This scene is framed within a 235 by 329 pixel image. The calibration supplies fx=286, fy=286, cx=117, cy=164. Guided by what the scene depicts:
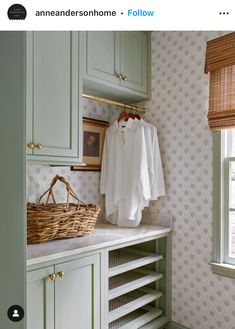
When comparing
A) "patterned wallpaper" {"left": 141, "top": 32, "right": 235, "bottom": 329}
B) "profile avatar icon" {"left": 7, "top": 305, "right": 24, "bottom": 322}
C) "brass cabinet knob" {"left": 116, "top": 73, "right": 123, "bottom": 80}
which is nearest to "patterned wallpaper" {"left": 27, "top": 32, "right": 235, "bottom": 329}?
"patterned wallpaper" {"left": 141, "top": 32, "right": 235, "bottom": 329}

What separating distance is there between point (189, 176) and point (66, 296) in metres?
1.20

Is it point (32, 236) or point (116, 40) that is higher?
point (116, 40)

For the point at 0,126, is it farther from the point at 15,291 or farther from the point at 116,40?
the point at 116,40

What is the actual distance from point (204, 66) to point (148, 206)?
1178 mm

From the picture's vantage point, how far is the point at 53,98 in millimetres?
1666

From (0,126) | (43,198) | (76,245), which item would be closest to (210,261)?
(76,245)

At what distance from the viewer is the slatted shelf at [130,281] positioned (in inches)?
72.2

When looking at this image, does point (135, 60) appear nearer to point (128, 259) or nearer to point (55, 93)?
point (55, 93)

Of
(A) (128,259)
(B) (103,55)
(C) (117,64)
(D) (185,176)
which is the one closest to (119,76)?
(C) (117,64)

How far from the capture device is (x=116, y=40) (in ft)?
6.95

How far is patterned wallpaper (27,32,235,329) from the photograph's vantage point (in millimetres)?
2002

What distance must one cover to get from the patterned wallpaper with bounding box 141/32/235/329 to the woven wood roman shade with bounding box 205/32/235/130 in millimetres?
100

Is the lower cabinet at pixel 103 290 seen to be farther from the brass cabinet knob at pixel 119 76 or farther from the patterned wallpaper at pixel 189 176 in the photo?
the brass cabinet knob at pixel 119 76

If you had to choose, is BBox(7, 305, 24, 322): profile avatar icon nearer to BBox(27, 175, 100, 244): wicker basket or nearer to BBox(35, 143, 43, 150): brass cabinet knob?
BBox(27, 175, 100, 244): wicker basket
